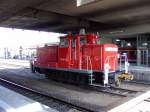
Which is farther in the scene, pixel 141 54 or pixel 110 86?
pixel 141 54

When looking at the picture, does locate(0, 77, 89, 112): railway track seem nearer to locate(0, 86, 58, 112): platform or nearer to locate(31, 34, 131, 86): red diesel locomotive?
locate(0, 86, 58, 112): platform

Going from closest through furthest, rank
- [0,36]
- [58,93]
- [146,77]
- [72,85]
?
[58,93] < [72,85] < [146,77] < [0,36]

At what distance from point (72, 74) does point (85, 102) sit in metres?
4.06

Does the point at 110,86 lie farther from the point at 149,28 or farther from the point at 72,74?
the point at 149,28

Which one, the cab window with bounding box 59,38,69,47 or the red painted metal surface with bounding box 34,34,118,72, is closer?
the red painted metal surface with bounding box 34,34,118,72

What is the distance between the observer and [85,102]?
9133 mm

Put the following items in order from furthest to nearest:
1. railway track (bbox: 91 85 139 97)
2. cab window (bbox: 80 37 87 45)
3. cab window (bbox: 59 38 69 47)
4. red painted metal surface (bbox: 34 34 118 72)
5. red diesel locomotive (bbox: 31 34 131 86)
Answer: cab window (bbox: 59 38 69 47), cab window (bbox: 80 37 87 45), red painted metal surface (bbox: 34 34 118 72), red diesel locomotive (bbox: 31 34 131 86), railway track (bbox: 91 85 139 97)

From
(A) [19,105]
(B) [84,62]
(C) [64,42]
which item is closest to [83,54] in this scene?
(B) [84,62]

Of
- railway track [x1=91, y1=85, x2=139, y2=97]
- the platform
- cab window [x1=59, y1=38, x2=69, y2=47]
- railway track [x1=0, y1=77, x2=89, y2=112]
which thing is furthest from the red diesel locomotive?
the platform

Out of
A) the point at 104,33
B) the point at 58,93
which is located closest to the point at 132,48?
the point at 104,33

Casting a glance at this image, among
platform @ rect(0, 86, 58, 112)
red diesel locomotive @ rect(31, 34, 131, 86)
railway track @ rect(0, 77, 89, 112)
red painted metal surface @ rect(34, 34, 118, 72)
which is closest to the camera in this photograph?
platform @ rect(0, 86, 58, 112)

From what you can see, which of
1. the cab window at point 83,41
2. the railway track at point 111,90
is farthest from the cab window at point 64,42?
the railway track at point 111,90

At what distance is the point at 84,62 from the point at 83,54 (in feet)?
1.58

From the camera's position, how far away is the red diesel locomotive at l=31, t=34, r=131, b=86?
11633 millimetres
